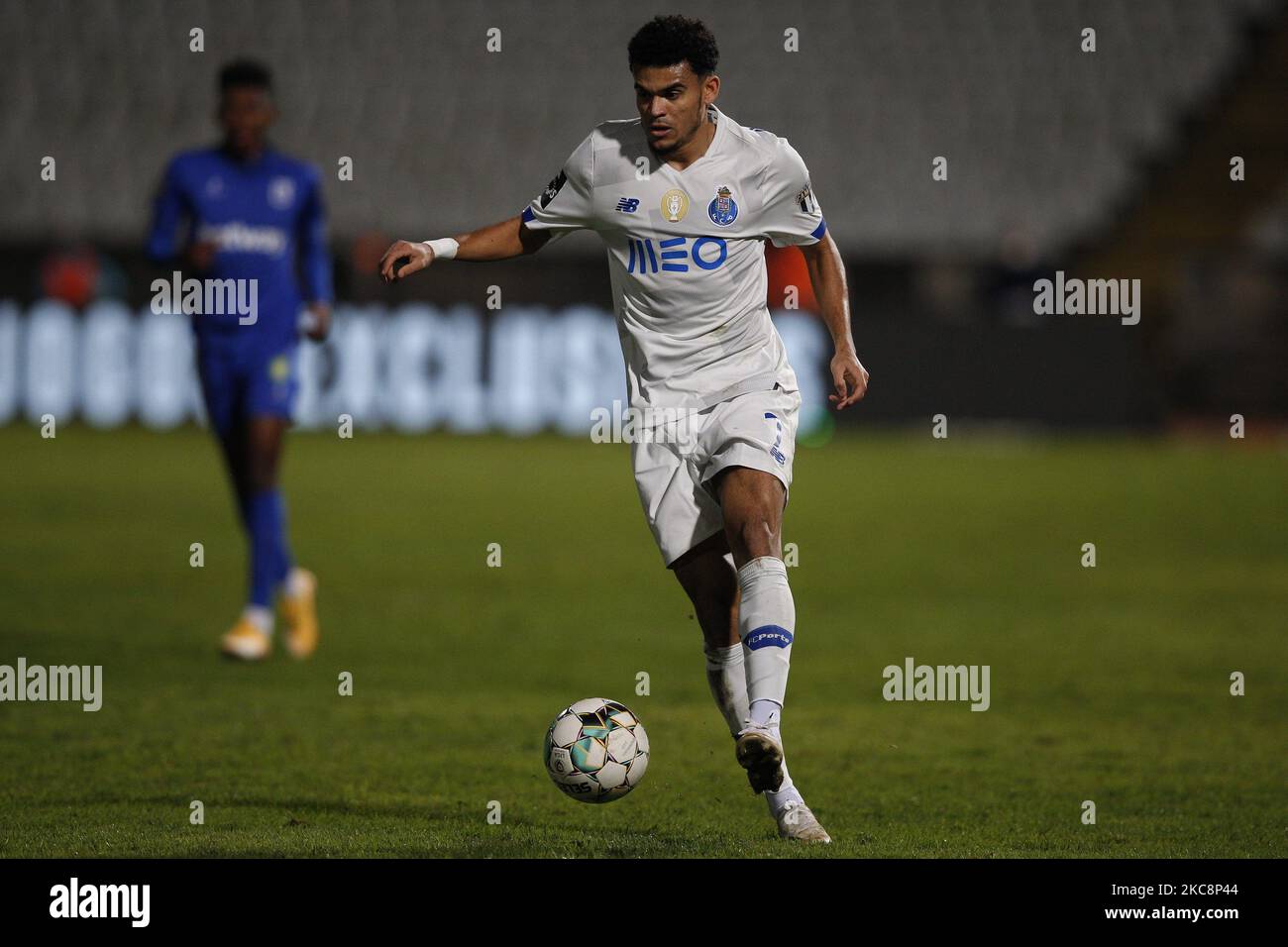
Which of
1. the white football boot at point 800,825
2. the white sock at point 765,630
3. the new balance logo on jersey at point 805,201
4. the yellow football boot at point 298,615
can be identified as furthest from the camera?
the yellow football boot at point 298,615

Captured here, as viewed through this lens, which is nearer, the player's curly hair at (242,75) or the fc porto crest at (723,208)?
the fc porto crest at (723,208)

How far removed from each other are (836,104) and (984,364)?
27.9 ft

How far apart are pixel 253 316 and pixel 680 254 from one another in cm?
388

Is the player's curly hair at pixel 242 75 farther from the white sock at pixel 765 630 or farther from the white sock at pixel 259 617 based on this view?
the white sock at pixel 765 630

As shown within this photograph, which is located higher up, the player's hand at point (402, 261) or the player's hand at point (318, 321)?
the player's hand at point (318, 321)

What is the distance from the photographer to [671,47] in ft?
16.9

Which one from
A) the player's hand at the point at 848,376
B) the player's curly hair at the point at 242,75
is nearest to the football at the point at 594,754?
the player's hand at the point at 848,376

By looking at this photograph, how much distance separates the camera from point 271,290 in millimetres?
8836

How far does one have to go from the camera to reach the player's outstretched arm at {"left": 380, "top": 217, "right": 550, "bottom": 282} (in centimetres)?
532

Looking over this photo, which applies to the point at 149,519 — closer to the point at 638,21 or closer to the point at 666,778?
the point at 666,778

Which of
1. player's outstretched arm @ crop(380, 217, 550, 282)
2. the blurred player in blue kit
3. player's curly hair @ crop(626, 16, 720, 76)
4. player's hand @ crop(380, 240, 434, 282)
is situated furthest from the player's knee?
the blurred player in blue kit

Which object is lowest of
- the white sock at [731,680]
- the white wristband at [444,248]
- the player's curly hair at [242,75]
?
the white sock at [731,680]

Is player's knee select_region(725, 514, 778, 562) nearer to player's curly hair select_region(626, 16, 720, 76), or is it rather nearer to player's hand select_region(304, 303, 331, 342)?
player's curly hair select_region(626, 16, 720, 76)

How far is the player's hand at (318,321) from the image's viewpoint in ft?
28.9
